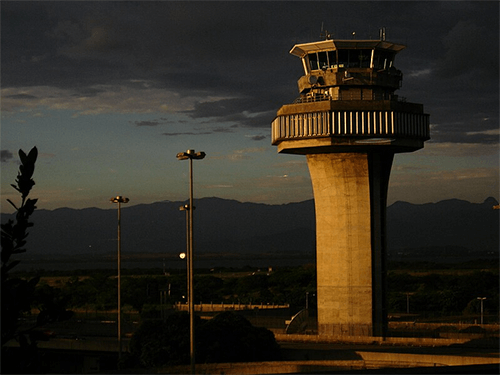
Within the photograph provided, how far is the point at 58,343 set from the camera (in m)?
61.3

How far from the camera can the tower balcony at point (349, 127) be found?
5969cm

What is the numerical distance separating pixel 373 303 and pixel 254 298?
66.0 meters

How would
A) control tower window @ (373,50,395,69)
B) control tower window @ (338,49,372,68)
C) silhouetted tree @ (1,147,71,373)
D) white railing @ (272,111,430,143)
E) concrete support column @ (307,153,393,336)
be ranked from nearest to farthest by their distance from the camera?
silhouetted tree @ (1,147,71,373)
white railing @ (272,111,430,143)
concrete support column @ (307,153,393,336)
control tower window @ (338,49,372,68)
control tower window @ (373,50,395,69)

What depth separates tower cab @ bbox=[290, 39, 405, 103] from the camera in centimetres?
6269

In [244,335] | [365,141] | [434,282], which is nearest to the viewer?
[244,335]

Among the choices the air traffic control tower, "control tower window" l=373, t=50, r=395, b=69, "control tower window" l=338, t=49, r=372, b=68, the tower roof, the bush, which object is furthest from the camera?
"control tower window" l=373, t=50, r=395, b=69

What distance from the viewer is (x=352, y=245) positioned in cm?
6147

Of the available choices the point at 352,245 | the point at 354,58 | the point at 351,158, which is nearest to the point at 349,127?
the point at 351,158

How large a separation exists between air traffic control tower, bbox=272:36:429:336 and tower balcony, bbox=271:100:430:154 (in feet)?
0.22

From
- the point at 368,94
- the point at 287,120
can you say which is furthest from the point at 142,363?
the point at 368,94

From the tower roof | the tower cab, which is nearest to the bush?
the tower cab

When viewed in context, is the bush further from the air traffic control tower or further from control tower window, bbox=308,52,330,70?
control tower window, bbox=308,52,330,70

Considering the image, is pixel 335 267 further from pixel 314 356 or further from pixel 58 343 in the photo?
pixel 58 343

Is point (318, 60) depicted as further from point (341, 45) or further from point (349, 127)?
point (349, 127)
